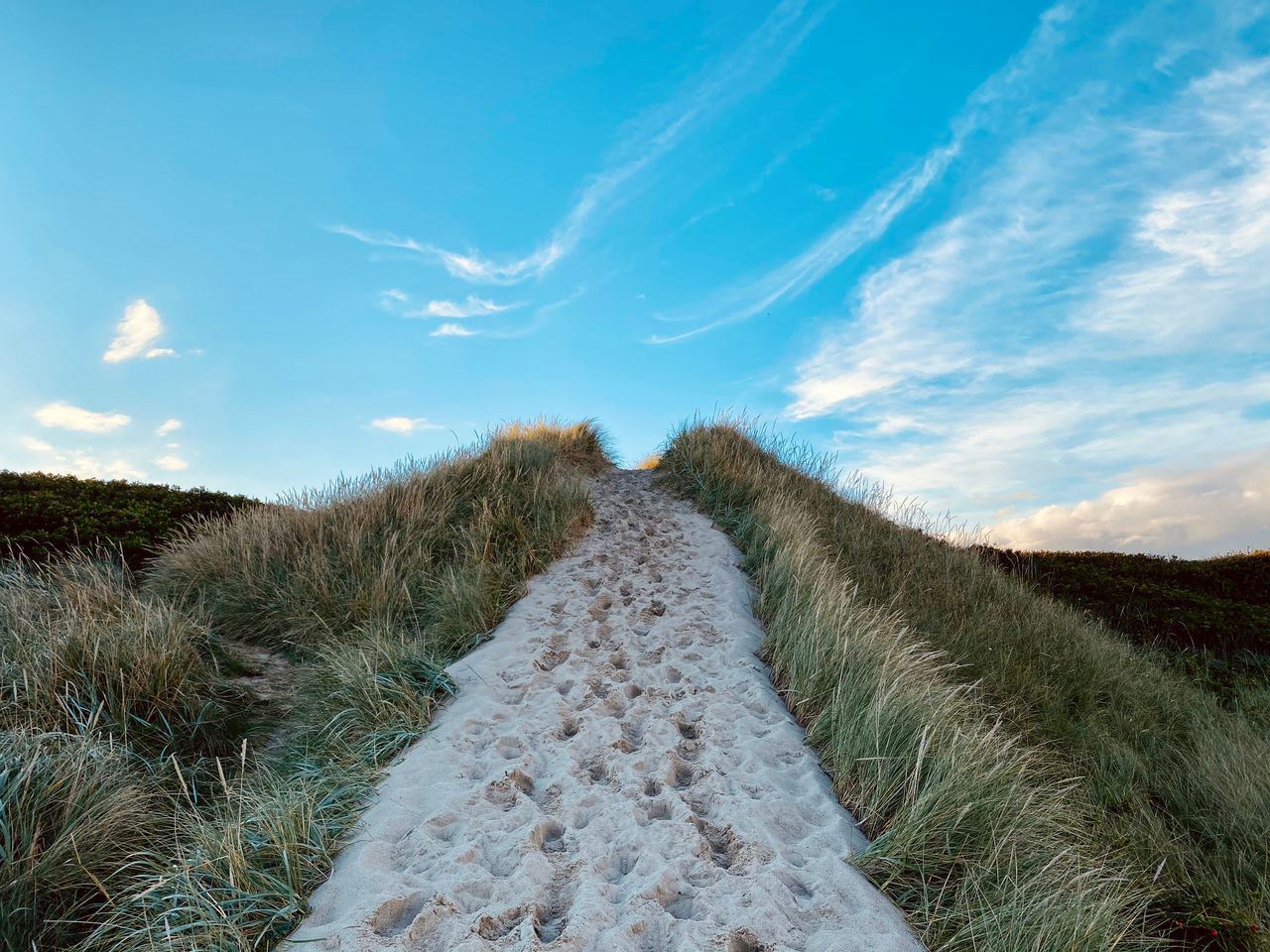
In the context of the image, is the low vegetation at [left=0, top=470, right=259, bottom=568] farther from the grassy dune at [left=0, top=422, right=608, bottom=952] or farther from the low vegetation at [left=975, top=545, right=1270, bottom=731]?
the low vegetation at [left=975, top=545, right=1270, bottom=731]

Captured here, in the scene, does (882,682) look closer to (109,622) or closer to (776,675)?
(776,675)

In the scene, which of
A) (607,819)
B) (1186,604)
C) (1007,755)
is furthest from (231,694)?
(1186,604)

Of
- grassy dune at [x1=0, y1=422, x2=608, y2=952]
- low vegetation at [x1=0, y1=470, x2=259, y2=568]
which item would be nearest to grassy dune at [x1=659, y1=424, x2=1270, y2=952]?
grassy dune at [x1=0, y1=422, x2=608, y2=952]

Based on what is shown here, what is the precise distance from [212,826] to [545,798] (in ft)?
5.61

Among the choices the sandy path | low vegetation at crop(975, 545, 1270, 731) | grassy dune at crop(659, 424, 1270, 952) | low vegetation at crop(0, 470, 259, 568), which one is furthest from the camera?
low vegetation at crop(975, 545, 1270, 731)

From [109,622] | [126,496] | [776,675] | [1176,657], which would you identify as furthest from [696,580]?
[126,496]

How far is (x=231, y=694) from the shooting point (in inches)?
201

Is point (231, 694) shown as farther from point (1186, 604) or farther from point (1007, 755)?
point (1186, 604)

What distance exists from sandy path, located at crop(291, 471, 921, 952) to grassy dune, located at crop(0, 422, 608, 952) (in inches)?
13.3

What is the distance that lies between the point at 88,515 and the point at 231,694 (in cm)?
478

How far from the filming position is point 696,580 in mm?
7395

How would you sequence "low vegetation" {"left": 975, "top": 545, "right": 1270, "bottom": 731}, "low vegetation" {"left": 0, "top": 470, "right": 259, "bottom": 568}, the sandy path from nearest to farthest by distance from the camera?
1. the sandy path
2. "low vegetation" {"left": 0, "top": 470, "right": 259, "bottom": 568}
3. "low vegetation" {"left": 975, "top": 545, "right": 1270, "bottom": 731}

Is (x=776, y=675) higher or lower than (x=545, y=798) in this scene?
higher

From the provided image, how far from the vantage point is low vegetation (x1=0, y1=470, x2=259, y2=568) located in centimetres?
736
